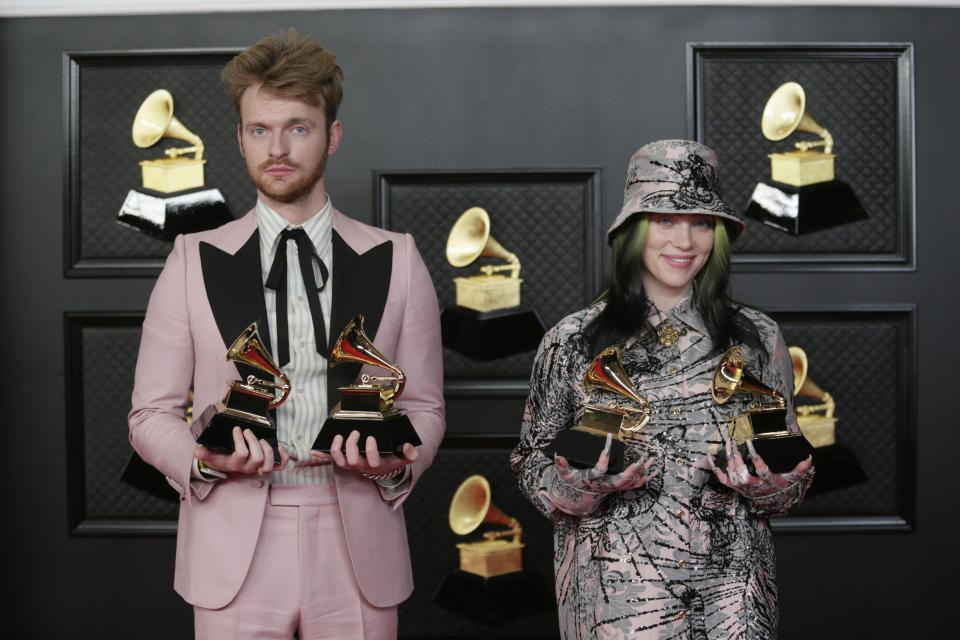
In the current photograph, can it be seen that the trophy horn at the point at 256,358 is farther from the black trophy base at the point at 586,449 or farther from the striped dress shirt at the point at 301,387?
the black trophy base at the point at 586,449

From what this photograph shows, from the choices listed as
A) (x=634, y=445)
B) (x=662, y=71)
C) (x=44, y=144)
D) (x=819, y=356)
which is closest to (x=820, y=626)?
(x=819, y=356)

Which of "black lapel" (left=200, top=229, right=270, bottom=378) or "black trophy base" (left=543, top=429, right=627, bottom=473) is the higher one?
"black lapel" (left=200, top=229, right=270, bottom=378)

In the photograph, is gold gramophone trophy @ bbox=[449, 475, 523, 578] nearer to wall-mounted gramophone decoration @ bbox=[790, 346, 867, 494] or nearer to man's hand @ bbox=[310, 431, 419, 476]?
wall-mounted gramophone decoration @ bbox=[790, 346, 867, 494]

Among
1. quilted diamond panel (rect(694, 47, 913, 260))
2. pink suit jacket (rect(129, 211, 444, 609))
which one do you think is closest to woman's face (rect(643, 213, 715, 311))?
pink suit jacket (rect(129, 211, 444, 609))

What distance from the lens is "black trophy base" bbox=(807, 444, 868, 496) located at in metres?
3.77

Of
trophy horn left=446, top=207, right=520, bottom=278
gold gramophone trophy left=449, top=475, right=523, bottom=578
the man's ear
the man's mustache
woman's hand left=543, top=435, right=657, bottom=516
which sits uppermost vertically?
the man's ear

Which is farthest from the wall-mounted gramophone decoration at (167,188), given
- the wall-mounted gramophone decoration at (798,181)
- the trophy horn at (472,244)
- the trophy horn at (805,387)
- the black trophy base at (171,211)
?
the trophy horn at (805,387)

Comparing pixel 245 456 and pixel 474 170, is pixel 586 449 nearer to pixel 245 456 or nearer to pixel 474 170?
pixel 245 456

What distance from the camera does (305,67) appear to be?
2422mm

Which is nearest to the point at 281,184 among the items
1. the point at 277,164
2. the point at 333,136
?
the point at 277,164

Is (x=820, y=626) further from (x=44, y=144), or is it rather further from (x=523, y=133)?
(x=44, y=144)

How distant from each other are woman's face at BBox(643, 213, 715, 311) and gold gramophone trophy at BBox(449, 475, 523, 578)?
1475mm

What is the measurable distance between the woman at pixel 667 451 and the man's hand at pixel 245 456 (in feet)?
2.17

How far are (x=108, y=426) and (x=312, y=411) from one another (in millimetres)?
1758
